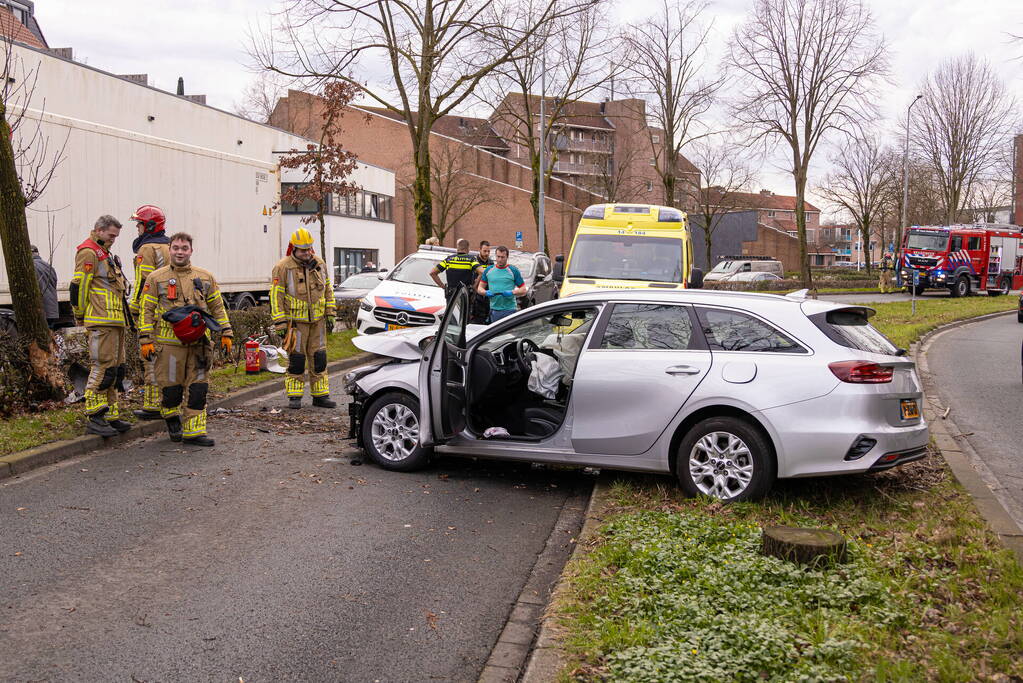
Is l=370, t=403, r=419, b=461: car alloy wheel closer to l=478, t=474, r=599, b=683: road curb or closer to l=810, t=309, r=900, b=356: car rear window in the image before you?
l=478, t=474, r=599, b=683: road curb

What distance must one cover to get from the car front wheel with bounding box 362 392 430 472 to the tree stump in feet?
10.6

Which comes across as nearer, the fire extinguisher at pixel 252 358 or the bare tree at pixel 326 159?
the fire extinguisher at pixel 252 358

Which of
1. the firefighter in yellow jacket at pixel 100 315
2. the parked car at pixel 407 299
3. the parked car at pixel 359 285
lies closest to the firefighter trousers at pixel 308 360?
the firefighter in yellow jacket at pixel 100 315

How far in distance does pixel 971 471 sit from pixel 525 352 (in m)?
3.57

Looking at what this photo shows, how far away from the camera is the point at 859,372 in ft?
20.0

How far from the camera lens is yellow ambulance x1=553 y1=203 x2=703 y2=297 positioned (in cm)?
1481

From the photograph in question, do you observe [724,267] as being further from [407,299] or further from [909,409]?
[909,409]

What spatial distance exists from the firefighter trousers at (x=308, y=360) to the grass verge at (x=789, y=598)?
4.88 m

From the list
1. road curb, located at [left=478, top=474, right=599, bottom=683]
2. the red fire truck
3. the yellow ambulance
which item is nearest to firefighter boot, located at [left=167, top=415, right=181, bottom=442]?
road curb, located at [left=478, top=474, right=599, bottom=683]

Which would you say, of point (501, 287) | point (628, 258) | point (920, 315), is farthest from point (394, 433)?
point (920, 315)

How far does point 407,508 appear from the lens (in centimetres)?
652

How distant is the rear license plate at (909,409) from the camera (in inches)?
248

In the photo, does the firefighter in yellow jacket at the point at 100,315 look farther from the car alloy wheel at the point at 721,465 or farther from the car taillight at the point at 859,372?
the car taillight at the point at 859,372

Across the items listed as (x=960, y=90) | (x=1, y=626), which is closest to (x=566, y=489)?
(x=1, y=626)
